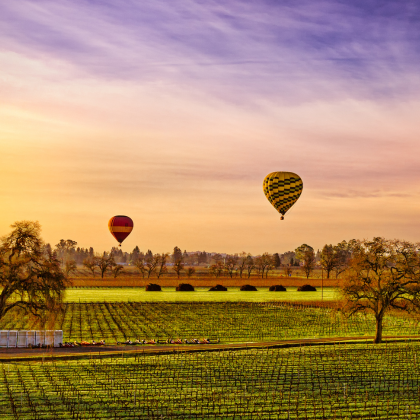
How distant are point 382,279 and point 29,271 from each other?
38.3m

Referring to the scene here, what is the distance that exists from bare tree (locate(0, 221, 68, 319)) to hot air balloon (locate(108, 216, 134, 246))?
212 ft

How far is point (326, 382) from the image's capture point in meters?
37.7

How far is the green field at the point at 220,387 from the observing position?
2953 cm

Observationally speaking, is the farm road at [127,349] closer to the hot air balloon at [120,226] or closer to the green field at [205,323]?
the green field at [205,323]

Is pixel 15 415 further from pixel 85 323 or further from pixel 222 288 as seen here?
pixel 222 288

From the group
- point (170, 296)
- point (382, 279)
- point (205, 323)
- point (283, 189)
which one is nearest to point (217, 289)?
point (170, 296)

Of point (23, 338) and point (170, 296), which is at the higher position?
point (170, 296)

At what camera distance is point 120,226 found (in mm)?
112812

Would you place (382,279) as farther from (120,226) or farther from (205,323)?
(120,226)

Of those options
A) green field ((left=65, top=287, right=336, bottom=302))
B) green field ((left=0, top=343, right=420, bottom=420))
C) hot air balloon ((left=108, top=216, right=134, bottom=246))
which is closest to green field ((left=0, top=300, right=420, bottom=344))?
green field ((left=0, top=343, right=420, bottom=420))

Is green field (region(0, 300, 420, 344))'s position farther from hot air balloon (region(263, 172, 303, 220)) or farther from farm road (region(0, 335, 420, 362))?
hot air balloon (region(263, 172, 303, 220))

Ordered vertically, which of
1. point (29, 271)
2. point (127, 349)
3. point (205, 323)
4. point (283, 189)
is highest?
point (283, 189)

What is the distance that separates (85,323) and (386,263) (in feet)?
137

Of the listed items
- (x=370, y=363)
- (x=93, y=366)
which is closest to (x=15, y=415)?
(x=93, y=366)
